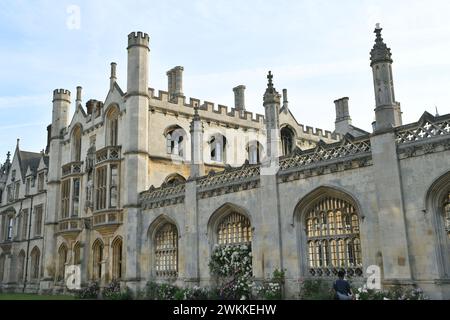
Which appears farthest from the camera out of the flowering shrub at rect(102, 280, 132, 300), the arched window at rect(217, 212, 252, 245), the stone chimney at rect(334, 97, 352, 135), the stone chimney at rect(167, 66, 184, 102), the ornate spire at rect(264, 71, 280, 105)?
the stone chimney at rect(334, 97, 352, 135)

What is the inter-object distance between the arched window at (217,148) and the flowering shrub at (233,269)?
9.45 meters

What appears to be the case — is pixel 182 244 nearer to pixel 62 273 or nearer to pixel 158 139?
pixel 158 139

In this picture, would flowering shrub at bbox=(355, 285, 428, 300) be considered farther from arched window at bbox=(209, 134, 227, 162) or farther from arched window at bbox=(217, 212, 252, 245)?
arched window at bbox=(209, 134, 227, 162)

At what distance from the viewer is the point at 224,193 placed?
61.8 feet

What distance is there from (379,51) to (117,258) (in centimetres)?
1752

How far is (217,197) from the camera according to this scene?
62.7 feet

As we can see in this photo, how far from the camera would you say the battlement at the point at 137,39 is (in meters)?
26.1

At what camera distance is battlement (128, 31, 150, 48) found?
2611 centimetres

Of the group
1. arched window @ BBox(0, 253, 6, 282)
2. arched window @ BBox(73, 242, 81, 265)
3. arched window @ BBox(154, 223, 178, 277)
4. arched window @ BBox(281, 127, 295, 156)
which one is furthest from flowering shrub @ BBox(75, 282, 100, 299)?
arched window @ BBox(0, 253, 6, 282)

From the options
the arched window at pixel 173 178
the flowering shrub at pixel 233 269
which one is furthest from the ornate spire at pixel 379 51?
the arched window at pixel 173 178

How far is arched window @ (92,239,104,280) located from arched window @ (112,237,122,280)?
1.73 m

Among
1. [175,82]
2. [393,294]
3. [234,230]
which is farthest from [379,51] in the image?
[175,82]

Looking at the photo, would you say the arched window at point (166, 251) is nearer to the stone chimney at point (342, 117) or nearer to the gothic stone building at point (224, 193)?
the gothic stone building at point (224, 193)

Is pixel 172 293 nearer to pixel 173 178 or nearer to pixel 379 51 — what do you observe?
pixel 173 178
